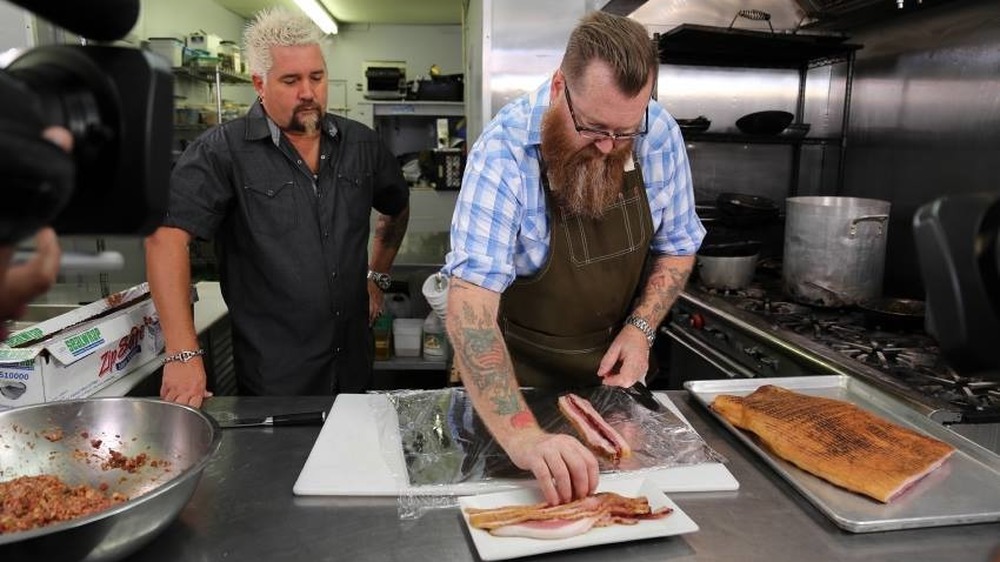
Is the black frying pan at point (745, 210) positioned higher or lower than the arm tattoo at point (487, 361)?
higher

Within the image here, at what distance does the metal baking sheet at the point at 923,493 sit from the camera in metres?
1.13

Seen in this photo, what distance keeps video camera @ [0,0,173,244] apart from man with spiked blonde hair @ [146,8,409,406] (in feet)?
5.12

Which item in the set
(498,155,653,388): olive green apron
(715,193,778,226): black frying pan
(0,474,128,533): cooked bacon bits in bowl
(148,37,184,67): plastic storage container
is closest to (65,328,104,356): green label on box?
(0,474,128,533): cooked bacon bits in bowl

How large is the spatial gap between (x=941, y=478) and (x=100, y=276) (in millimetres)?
3064

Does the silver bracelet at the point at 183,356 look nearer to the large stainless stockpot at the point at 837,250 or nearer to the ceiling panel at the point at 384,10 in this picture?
the large stainless stockpot at the point at 837,250

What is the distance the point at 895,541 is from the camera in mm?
1102

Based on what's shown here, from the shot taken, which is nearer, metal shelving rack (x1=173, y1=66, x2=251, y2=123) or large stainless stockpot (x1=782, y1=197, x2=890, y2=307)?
Answer: large stainless stockpot (x1=782, y1=197, x2=890, y2=307)

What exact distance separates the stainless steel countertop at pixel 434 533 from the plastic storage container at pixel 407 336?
230cm

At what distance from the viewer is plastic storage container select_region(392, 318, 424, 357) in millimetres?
3625

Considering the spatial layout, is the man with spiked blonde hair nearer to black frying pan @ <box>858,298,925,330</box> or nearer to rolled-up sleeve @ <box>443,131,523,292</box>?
rolled-up sleeve @ <box>443,131,523,292</box>

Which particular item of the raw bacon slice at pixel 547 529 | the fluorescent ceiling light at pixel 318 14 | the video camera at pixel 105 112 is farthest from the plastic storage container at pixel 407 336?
the fluorescent ceiling light at pixel 318 14

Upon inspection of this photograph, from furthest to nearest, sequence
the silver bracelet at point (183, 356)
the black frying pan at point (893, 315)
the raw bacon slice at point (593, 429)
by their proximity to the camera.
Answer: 1. the black frying pan at point (893, 315)
2. the silver bracelet at point (183, 356)
3. the raw bacon slice at point (593, 429)

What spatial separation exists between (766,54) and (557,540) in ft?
10.2

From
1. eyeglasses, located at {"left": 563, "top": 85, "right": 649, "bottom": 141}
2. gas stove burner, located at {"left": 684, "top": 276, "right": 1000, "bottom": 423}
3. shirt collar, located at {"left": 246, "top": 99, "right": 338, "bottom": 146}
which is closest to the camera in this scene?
eyeglasses, located at {"left": 563, "top": 85, "right": 649, "bottom": 141}
